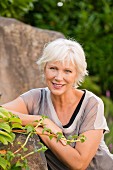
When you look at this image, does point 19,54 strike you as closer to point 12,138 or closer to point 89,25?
point 89,25

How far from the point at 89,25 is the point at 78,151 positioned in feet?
15.9

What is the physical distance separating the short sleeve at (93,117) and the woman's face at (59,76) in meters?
0.19

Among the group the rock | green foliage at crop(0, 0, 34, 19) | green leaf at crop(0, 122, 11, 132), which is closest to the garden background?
green foliage at crop(0, 0, 34, 19)

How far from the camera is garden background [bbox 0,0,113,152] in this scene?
26.9 feet

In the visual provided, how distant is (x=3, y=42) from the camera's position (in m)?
6.08

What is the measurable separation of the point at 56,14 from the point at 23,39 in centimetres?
230

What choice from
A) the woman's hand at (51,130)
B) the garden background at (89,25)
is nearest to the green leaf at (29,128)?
the woman's hand at (51,130)

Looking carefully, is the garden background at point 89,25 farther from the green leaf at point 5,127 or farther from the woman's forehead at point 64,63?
the green leaf at point 5,127

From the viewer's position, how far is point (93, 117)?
13.2 ft

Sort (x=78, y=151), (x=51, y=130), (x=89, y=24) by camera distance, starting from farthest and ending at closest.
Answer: (x=89, y=24)
(x=78, y=151)
(x=51, y=130)

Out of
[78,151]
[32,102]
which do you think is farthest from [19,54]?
[78,151]

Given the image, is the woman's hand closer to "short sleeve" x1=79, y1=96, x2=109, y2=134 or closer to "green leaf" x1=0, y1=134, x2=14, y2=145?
"short sleeve" x1=79, y1=96, x2=109, y2=134

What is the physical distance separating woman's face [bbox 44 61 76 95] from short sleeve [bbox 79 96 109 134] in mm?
191

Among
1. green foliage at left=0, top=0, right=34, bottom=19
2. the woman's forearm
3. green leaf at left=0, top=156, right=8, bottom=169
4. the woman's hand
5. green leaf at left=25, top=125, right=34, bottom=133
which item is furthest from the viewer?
green foliage at left=0, top=0, right=34, bottom=19
